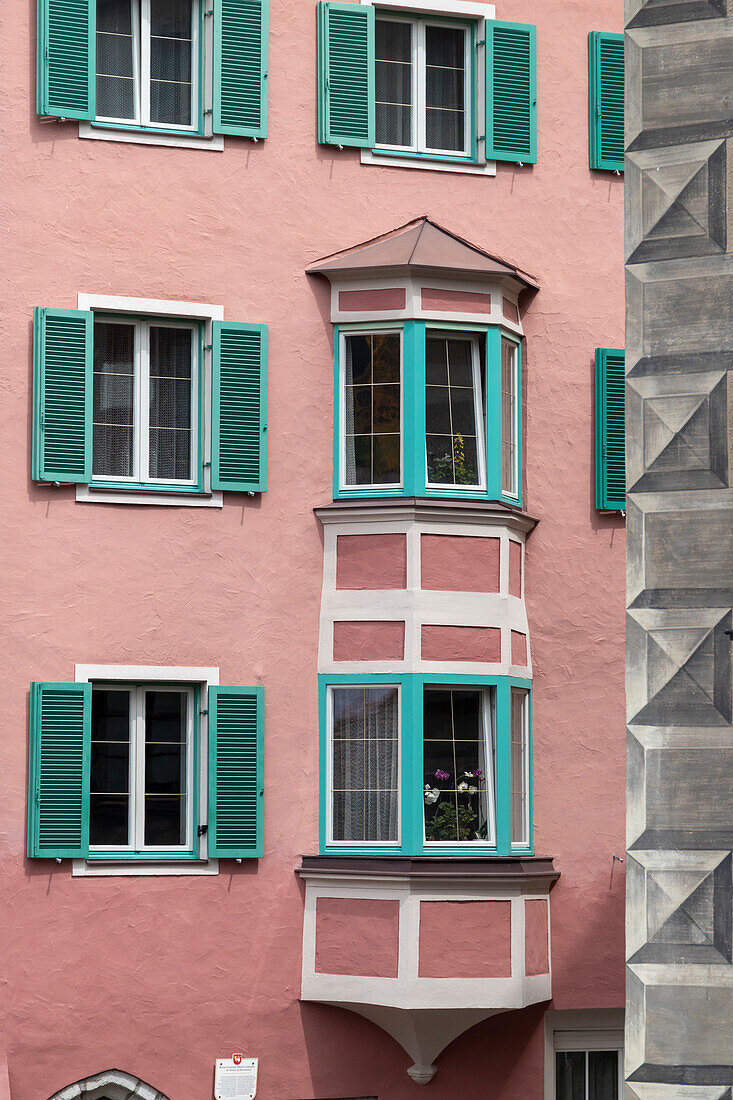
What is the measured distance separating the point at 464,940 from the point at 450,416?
188 inches

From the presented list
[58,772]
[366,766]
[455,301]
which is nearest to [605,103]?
[455,301]

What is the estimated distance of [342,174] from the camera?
17.2 meters

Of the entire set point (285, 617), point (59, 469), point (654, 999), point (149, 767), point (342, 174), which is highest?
point (342, 174)

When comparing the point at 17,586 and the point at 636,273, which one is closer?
the point at 636,273

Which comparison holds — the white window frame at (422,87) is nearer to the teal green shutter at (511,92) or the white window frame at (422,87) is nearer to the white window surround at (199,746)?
the teal green shutter at (511,92)

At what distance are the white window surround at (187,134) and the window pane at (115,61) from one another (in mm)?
237

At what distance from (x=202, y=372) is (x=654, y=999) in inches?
308

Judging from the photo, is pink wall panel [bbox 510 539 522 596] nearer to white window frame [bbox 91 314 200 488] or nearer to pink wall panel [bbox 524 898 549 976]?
pink wall panel [bbox 524 898 549 976]

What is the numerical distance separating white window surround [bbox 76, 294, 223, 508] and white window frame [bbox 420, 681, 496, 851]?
2.70m

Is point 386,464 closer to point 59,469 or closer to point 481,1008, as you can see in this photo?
point 59,469

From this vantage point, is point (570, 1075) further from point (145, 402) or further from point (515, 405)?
point (145, 402)

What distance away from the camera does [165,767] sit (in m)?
16.3

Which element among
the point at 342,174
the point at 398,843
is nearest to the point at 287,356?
the point at 342,174

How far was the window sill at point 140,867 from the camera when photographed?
51.9 feet
